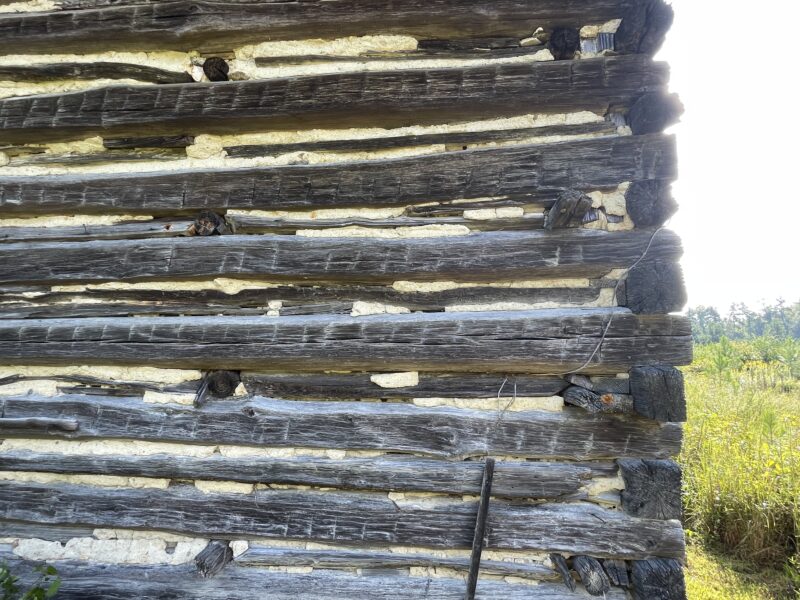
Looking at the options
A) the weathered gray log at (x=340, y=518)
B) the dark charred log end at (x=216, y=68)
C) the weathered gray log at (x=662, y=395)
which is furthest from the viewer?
the dark charred log end at (x=216, y=68)

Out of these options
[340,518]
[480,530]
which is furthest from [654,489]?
[340,518]

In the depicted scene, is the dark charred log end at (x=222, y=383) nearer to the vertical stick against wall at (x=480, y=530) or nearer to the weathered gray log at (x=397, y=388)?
the weathered gray log at (x=397, y=388)

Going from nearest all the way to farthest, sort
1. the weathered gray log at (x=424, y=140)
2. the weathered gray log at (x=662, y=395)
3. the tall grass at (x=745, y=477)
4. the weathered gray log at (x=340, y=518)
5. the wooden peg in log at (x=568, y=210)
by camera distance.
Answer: the wooden peg in log at (x=568, y=210) → the weathered gray log at (x=662, y=395) → the weathered gray log at (x=340, y=518) → the weathered gray log at (x=424, y=140) → the tall grass at (x=745, y=477)

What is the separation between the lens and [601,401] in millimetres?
1862

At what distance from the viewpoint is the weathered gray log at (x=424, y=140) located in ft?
6.72

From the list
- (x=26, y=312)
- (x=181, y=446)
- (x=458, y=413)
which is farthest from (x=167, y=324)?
(x=458, y=413)

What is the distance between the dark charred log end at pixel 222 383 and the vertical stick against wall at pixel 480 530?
1349mm

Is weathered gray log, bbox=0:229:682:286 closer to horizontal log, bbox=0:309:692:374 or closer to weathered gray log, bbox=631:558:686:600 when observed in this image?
horizontal log, bbox=0:309:692:374

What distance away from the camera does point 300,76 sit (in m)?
2.06

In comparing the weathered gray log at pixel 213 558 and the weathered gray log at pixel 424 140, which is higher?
the weathered gray log at pixel 424 140

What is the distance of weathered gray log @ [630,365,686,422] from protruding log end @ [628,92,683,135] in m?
1.16

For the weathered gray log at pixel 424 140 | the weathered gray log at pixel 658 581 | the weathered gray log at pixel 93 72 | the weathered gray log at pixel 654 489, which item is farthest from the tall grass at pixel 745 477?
the weathered gray log at pixel 93 72

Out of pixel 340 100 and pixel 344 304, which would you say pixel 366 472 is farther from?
pixel 340 100

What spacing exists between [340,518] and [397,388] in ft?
2.30
